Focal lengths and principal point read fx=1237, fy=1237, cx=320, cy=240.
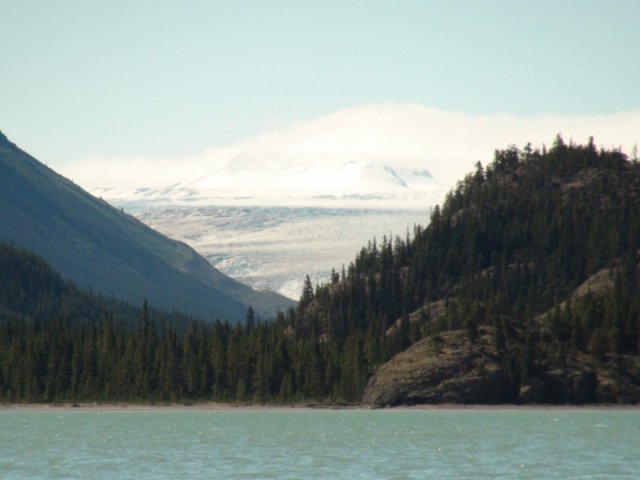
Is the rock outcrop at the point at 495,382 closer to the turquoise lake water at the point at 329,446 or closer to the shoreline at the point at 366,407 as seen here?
the shoreline at the point at 366,407

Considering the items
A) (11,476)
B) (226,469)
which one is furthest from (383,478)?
(11,476)

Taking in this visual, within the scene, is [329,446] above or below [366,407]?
above

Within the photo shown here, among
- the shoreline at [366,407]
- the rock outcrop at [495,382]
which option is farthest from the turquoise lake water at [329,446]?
the rock outcrop at [495,382]

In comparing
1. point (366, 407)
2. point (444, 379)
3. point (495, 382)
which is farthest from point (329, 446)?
point (495, 382)

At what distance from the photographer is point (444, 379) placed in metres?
185

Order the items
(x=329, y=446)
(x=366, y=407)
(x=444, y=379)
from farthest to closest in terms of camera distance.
Answer: 1. (x=366, y=407)
2. (x=444, y=379)
3. (x=329, y=446)

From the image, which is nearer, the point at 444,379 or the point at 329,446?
the point at 329,446

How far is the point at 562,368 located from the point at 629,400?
1104 centimetres

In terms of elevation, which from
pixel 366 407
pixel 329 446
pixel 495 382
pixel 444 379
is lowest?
pixel 366 407

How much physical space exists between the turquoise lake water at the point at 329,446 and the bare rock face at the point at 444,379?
8.28 m

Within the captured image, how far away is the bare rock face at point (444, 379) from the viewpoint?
184000mm

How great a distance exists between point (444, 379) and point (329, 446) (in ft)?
246

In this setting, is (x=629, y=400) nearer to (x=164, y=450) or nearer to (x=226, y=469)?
(x=164, y=450)

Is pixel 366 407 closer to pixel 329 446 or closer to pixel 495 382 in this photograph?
pixel 495 382
